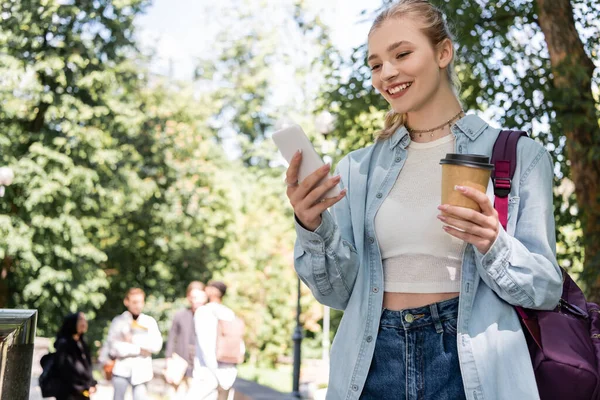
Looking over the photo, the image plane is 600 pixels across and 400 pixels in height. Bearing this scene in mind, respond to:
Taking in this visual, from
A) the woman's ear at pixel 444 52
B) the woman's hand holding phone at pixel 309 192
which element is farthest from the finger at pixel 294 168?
the woman's ear at pixel 444 52

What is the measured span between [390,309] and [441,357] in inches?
7.2

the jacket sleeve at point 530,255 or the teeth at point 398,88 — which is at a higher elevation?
the teeth at point 398,88

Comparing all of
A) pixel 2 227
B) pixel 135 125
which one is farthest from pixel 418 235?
pixel 135 125

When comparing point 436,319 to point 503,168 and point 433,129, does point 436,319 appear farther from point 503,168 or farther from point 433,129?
point 433,129

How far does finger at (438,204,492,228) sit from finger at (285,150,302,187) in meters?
0.37

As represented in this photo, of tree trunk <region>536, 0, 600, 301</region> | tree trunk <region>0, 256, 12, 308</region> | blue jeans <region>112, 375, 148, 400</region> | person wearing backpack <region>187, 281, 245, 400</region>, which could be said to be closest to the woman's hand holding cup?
tree trunk <region>536, 0, 600, 301</region>

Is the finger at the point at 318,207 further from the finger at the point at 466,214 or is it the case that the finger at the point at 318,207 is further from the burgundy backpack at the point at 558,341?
the burgundy backpack at the point at 558,341

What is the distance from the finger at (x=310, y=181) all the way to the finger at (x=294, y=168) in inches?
1.1

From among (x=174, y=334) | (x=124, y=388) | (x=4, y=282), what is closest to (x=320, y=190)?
(x=174, y=334)

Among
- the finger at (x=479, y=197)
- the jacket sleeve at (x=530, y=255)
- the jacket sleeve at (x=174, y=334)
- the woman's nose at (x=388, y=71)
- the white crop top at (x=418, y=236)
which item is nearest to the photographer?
the finger at (x=479, y=197)

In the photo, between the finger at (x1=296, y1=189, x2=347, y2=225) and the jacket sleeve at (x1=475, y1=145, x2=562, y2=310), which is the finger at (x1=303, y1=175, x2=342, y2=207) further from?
the jacket sleeve at (x1=475, y1=145, x2=562, y2=310)

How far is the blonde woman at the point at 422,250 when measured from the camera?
6.11 ft

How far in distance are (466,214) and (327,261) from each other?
17.5 inches

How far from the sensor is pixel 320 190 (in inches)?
Result: 75.0
